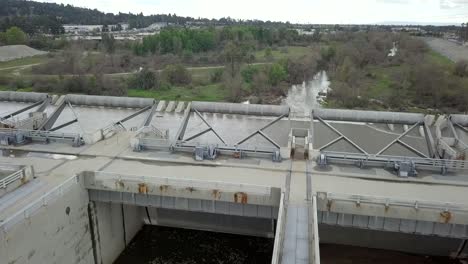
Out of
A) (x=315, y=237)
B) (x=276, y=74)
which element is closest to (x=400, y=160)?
(x=315, y=237)

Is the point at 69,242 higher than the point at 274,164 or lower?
lower

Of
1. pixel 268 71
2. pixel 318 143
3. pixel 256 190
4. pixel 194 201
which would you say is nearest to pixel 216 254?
pixel 194 201

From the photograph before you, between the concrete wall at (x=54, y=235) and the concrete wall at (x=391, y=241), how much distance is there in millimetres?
14166

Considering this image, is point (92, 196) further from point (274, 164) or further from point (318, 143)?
point (318, 143)

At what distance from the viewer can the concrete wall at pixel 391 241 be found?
78.5ft

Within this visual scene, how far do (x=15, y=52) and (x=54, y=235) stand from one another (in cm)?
10728

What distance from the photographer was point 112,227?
76.4 feet

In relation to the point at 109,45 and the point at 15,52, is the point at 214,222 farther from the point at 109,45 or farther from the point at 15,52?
the point at 15,52

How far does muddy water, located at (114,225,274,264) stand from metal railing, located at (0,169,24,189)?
8133 millimetres

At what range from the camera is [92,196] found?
2100 cm

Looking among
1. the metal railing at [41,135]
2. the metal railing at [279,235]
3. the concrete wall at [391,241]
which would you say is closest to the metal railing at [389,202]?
the metal railing at [279,235]

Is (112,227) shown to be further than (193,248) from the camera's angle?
No

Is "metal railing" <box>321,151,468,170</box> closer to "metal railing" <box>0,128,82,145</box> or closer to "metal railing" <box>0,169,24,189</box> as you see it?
"metal railing" <box>0,169,24,189</box>

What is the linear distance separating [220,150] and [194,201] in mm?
4876
